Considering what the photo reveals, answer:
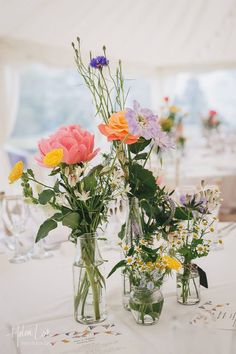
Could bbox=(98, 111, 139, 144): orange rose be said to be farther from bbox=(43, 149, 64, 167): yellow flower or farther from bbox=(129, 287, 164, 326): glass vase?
bbox=(129, 287, 164, 326): glass vase

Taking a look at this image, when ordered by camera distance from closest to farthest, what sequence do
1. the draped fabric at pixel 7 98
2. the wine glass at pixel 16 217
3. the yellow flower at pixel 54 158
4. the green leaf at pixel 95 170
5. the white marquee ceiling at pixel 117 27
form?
1. the yellow flower at pixel 54 158
2. the green leaf at pixel 95 170
3. the wine glass at pixel 16 217
4. the white marquee ceiling at pixel 117 27
5. the draped fabric at pixel 7 98

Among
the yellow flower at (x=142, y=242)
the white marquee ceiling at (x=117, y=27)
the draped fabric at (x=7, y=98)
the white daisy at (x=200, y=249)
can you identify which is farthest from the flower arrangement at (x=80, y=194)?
the draped fabric at (x=7, y=98)

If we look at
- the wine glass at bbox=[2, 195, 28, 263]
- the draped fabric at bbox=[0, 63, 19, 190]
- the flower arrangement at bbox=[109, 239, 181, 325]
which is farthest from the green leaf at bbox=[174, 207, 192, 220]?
the draped fabric at bbox=[0, 63, 19, 190]

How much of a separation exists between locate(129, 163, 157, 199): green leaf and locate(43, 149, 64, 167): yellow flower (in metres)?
0.19

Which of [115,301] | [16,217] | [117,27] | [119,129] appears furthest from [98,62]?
[117,27]

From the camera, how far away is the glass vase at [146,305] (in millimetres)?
1056

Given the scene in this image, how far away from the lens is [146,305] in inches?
42.3

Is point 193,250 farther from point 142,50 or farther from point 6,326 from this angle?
point 142,50

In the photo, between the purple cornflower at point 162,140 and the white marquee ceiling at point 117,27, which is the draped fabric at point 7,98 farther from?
the purple cornflower at point 162,140

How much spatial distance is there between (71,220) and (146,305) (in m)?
0.26

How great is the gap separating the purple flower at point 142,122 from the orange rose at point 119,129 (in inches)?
1.0

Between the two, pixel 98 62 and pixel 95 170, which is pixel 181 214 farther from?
pixel 98 62

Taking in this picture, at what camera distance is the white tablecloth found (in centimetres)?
101

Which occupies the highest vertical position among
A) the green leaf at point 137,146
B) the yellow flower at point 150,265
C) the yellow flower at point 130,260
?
the green leaf at point 137,146
